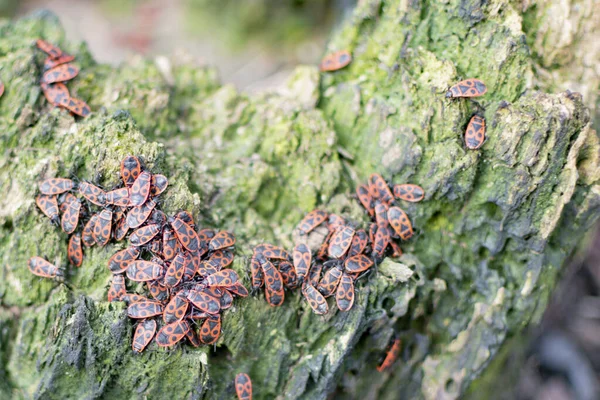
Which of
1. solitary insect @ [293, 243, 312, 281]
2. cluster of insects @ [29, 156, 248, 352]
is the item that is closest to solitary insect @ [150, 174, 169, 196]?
cluster of insects @ [29, 156, 248, 352]

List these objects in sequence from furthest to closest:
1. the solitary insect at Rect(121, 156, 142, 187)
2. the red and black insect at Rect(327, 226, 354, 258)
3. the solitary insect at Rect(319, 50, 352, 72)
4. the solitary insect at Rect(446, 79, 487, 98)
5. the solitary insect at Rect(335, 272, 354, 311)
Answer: the solitary insect at Rect(319, 50, 352, 72)
the solitary insect at Rect(446, 79, 487, 98)
the red and black insect at Rect(327, 226, 354, 258)
the solitary insect at Rect(335, 272, 354, 311)
the solitary insect at Rect(121, 156, 142, 187)

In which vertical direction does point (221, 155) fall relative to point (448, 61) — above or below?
below

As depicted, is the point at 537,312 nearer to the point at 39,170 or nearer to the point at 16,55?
the point at 39,170

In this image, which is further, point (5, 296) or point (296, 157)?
point (296, 157)

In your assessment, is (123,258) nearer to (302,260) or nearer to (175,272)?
(175,272)

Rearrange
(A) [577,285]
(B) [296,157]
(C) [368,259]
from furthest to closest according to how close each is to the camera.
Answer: (A) [577,285] → (B) [296,157] → (C) [368,259]

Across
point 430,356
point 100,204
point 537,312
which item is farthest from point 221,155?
point 537,312

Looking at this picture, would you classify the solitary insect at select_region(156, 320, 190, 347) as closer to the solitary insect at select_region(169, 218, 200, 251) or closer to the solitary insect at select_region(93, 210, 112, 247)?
the solitary insect at select_region(169, 218, 200, 251)
